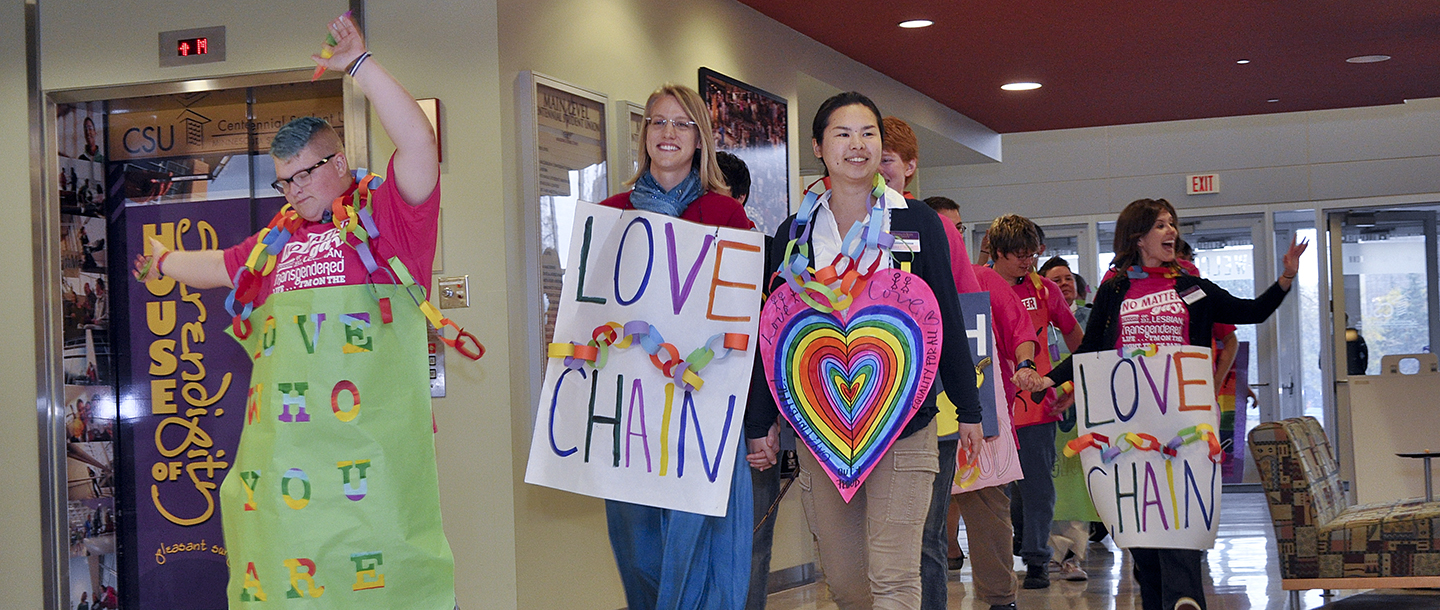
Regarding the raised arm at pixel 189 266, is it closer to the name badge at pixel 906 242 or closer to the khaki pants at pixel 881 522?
the khaki pants at pixel 881 522

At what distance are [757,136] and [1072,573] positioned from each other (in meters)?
2.65

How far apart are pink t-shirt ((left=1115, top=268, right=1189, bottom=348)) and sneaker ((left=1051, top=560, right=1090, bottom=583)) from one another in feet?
7.65

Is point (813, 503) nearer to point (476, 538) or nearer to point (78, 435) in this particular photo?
point (476, 538)

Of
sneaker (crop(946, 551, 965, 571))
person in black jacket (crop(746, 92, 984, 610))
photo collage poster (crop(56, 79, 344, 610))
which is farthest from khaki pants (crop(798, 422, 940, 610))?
sneaker (crop(946, 551, 965, 571))

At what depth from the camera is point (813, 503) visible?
3.11 metres

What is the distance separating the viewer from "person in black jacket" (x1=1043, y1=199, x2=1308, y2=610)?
4309 millimetres

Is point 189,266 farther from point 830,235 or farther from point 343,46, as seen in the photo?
point 830,235

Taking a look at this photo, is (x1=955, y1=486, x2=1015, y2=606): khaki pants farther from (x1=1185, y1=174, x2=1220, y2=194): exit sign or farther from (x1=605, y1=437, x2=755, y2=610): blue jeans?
(x1=1185, y1=174, x2=1220, y2=194): exit sign

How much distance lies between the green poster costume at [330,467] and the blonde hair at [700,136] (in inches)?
33.5

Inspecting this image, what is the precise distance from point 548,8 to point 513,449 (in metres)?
1.66

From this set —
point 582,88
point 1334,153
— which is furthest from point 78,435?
point 1334,153

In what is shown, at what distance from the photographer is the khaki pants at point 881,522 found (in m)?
2.94

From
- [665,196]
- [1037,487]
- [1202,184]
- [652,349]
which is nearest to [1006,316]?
[1037,487]

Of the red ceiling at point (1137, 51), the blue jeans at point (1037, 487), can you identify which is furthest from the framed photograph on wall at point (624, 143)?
the blue jeans at point (1037, 487)
